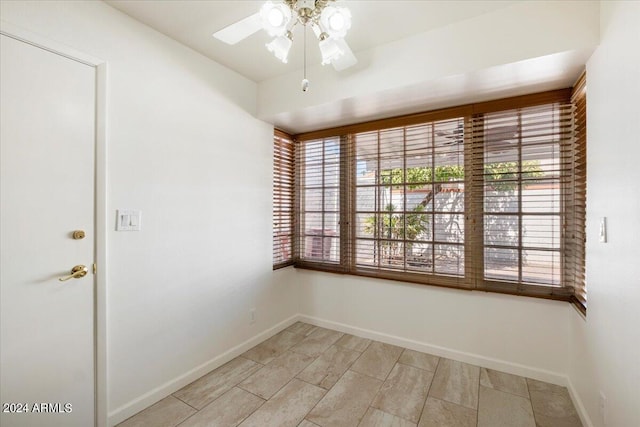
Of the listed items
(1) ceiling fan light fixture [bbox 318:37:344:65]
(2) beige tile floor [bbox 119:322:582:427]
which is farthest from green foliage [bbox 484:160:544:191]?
(1) ceiling fan light fixture [bbox 318:37:344:65]

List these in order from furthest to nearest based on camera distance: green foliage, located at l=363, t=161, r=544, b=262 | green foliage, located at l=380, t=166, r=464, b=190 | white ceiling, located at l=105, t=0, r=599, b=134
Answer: green foliage, located at l=380, t=166, r=464, b=190, green foliage, located at l=363, t=161, r=544, b=262, white ceiling, located at l=105, t=0, r=599, b=134

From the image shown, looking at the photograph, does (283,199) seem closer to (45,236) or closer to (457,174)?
(457,174)

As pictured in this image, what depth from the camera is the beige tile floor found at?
1.75 meters

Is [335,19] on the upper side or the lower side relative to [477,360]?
upper

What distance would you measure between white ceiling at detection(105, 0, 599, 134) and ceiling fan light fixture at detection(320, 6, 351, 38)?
530 mm

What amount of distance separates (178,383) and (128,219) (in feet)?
4.07

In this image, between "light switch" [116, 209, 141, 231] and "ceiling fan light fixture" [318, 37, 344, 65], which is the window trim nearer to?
"light switch" [116, 209, 141, 231]

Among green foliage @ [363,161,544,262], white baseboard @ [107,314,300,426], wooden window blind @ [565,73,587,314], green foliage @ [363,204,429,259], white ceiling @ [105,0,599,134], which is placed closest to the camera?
white ceiling @ [105,0,599,134]

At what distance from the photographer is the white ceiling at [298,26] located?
167 centimetres

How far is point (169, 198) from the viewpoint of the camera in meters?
2.01

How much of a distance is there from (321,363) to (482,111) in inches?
98.1

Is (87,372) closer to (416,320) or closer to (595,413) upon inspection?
(416,320)

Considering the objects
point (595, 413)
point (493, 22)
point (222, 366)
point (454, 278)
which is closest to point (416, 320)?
point (454, 278)

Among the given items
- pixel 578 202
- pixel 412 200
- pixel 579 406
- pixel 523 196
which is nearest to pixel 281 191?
pixel 412 200
